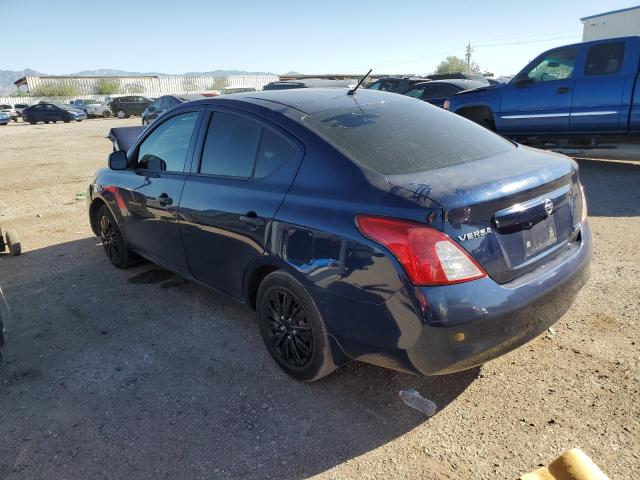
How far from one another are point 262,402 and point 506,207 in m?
1.71

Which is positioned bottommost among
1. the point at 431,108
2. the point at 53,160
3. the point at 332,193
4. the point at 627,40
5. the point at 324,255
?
the point at 53,160

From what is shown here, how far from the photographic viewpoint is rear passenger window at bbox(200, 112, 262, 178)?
317 centimetres

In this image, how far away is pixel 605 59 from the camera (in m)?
8.00

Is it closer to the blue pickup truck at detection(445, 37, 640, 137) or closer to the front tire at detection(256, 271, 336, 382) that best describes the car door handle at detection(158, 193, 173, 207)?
the front tire at detection(256, 271, 336, 382)

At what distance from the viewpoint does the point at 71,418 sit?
279 cm

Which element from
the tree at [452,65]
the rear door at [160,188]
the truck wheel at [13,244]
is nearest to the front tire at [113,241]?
the rear door at [160,188]

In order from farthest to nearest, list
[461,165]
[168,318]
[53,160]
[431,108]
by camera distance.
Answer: [53,160], [168,318], [431,108], [461,165]

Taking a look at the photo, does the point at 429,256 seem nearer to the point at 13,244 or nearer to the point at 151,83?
the point at 13,244

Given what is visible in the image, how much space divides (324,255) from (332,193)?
32cm

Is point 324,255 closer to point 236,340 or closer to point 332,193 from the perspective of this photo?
point 332,193

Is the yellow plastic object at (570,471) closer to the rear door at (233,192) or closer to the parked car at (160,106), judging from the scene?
the rear door at (233,192)

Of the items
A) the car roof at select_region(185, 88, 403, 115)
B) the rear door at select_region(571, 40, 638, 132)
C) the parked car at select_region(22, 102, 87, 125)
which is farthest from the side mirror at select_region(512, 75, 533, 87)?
the parked car at select_region(22, 102, 87, 125)

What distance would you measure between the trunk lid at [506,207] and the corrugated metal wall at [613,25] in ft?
100

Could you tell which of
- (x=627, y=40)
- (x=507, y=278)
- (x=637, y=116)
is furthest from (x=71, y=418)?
(x=627, y=40)
